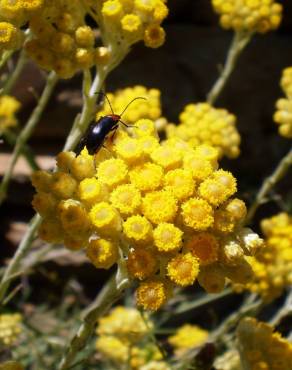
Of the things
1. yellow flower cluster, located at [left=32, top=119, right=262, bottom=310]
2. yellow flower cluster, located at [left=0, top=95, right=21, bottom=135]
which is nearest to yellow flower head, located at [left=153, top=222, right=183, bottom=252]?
yellow flower cluster, located at [left=32, top=119, right=262, bottom=310]

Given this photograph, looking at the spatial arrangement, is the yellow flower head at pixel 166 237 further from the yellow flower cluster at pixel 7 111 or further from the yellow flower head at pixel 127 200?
the yellow flower cluster at pixel 7 111

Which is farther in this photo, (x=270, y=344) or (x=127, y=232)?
(x=270, y=344)

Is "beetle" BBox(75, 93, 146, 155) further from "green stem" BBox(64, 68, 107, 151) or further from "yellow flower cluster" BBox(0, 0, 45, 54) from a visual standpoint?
"yellow flower cluster" BBox(0, 0, 45, 54)

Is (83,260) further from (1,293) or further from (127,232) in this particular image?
(127,232)

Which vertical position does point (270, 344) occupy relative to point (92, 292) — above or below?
above

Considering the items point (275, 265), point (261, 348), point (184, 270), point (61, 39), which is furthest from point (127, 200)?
point (275, 265)

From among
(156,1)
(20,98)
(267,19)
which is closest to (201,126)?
(267,19)
